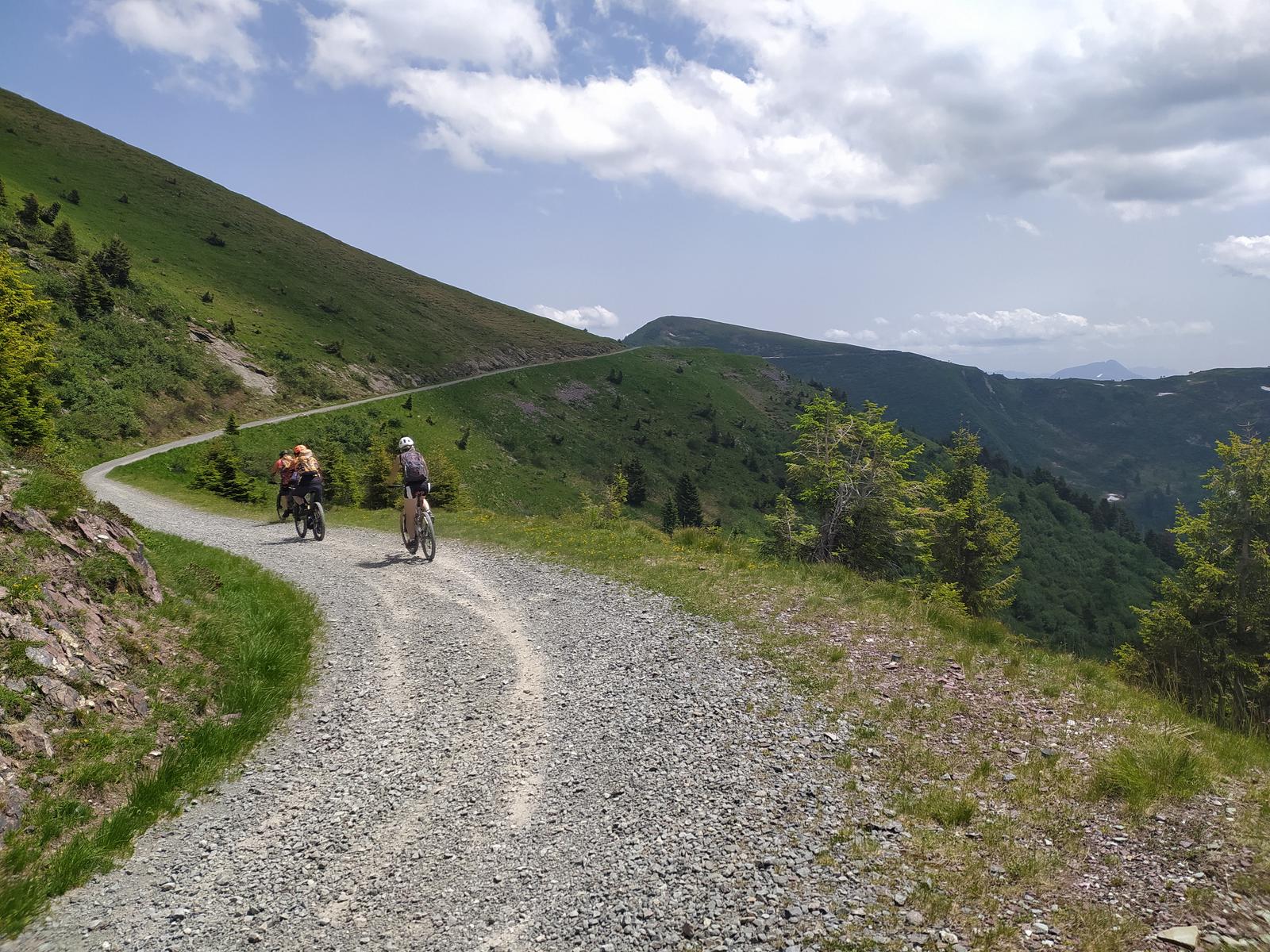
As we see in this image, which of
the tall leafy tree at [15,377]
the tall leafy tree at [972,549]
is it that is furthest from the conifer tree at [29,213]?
the tall leafy tree at [972,549]

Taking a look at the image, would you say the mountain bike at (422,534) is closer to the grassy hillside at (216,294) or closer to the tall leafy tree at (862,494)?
the tall leafy tree at (862,494)

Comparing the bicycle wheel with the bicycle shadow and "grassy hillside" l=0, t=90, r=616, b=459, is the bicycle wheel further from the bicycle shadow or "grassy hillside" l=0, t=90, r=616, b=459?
"grassy hillside" l=0, t=90, r=616, b=459

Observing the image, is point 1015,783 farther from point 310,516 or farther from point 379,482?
point 379,482

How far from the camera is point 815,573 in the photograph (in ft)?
45.5

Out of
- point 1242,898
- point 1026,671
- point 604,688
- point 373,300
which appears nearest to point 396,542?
point 604,688

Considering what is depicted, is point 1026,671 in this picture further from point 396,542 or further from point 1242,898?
point 396,542

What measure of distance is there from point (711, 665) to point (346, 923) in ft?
18.7

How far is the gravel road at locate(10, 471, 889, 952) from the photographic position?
471 cm

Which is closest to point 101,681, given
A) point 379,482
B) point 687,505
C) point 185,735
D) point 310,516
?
point 185,735

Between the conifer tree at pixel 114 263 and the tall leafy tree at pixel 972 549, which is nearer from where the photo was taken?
the tall leafy tree at pixel 972 549

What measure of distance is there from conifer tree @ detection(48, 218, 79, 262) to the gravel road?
7253 cm

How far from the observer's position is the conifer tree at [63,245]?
57.7m

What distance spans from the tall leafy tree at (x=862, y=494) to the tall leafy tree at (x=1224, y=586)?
11.2 m

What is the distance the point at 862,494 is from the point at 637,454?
78.0 m
